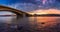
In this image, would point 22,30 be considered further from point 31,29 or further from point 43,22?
point 43,22

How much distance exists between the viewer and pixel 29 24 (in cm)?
246

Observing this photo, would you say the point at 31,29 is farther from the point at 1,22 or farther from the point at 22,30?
the point at 1,22

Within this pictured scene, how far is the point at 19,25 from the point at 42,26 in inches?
17.5

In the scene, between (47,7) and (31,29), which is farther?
(47,7)

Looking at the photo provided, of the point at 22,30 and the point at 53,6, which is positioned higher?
the point at 53,6

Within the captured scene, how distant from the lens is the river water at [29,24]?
7.94 ft

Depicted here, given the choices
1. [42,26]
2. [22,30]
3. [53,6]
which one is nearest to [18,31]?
[22,30]

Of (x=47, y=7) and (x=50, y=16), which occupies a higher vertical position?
(x=47, y=7)

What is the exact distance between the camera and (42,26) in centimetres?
244

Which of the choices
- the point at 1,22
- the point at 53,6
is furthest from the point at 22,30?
the point at 53,6

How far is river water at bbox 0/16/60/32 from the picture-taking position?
242cm

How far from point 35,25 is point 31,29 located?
11cm

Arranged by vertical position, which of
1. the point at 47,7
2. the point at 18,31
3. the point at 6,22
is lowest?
the point at 18,31

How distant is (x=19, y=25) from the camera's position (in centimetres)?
245
